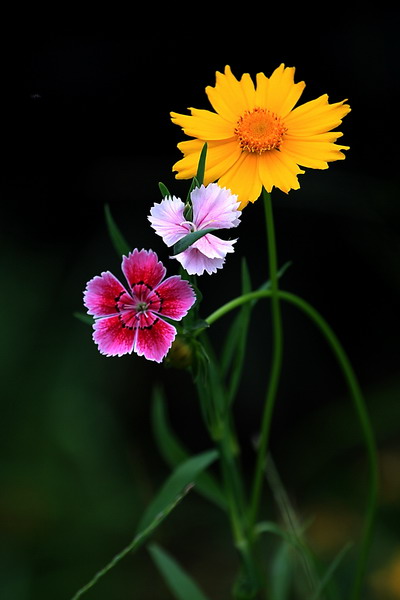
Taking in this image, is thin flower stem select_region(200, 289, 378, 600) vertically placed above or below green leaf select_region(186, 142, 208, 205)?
below

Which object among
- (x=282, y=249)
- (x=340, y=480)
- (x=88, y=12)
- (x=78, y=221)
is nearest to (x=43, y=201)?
(x=78, y=221)

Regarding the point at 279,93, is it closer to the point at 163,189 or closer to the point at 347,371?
the point at 163,189

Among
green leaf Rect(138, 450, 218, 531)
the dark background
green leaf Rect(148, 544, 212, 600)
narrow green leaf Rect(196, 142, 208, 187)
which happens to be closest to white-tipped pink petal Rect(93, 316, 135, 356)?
narrow green leaf Rect(196, 142, 208, 187)

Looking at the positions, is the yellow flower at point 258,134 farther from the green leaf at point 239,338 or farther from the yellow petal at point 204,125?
the green leaf at point 239,338

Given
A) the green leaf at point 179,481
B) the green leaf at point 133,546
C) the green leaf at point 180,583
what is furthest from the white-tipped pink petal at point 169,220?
the green leaf at point 180,583

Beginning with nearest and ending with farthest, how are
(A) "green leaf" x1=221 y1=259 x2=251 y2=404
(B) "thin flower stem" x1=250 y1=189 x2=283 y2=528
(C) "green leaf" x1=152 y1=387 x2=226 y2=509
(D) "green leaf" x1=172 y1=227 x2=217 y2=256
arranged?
(D) "green leaf" x1=172 y1=227 x2=217 y2=256, (B) "thin flower stem" x1=250 y1=189 x2=283 y2=528, (A) "green leaf" x1=221 y1=259 x2=251 y2=404, (C) "green leaf" x1=152 y1=387 x2=226 y2=509

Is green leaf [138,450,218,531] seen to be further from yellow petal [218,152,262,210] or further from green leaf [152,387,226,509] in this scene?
yellow petal [218,152,262,210]

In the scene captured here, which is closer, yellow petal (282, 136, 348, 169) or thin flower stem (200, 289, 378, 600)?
yellow petal (282, 136, 348, 169)

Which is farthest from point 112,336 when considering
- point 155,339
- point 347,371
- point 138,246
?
point 138,246
